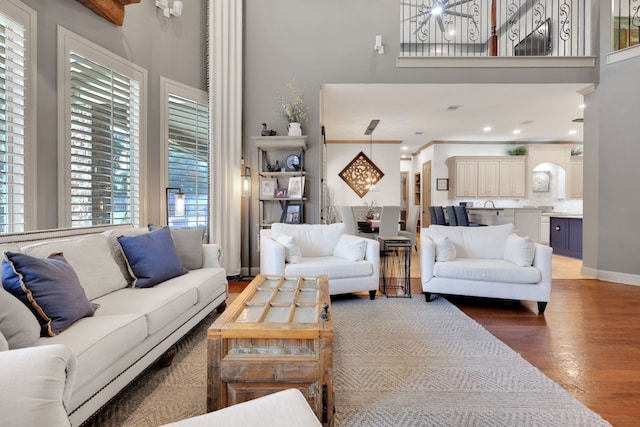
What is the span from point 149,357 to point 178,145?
9.77 ft

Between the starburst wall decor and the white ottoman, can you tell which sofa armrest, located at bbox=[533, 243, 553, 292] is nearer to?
the white ottoman

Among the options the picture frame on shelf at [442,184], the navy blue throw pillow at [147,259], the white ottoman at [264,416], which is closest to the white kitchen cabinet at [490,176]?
the picture frame on shelf at [442,184]

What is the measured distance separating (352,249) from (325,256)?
408mm

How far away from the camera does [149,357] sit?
5.96ft

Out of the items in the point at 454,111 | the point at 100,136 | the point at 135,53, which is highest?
the point at 454,111

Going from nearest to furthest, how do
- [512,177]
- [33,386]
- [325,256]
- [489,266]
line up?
[33,386] → [489,266] → [325,256] → [512,177]

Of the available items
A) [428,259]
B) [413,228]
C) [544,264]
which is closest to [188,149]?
[428,259]

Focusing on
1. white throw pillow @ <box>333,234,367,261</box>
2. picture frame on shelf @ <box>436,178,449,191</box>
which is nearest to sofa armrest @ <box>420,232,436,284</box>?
white throw pillow @ <box>333,234,367,261</box>

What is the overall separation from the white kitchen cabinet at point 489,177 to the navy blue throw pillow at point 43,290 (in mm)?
8669

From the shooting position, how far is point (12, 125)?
93.0 inches

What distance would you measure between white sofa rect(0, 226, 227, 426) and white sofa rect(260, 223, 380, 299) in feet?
1.97

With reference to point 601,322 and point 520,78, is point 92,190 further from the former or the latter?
point 520,78

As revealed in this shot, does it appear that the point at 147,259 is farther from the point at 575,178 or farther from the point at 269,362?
the point at 575,178

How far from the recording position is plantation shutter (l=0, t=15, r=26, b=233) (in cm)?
230
